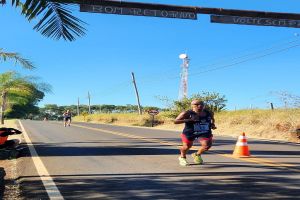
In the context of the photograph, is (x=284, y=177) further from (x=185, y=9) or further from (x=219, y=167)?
(x=185, y=9)

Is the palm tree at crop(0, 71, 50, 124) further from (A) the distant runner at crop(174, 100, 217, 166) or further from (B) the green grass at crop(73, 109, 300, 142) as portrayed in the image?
(A) the distant runner at crop(174, 100, 217, 166)

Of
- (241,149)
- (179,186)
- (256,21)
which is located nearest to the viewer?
(179,186)

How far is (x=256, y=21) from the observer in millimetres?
16859

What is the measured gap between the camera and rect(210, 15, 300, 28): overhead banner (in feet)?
53.8

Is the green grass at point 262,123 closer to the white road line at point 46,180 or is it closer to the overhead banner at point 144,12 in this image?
the overhead banner at point 144,12

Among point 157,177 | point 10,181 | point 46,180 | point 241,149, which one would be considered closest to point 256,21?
point 241,149

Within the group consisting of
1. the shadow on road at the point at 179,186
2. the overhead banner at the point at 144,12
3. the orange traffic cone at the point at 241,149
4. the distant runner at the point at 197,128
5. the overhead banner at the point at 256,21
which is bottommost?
the shadow on road at the point at 179,186

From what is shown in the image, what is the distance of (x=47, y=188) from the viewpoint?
28.0 ft

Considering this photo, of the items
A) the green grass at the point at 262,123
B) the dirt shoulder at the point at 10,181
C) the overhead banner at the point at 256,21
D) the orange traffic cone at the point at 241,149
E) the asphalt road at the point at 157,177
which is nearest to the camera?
the asphalt road at the point at 157,177

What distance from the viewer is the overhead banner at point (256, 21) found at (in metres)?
16.4

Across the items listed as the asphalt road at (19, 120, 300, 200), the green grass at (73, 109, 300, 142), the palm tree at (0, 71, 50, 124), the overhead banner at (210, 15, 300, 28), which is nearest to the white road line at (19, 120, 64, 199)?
the asphalt road at (19, 120, 300, 200)

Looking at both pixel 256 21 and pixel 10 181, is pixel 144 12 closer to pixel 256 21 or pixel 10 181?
pixel 256 21

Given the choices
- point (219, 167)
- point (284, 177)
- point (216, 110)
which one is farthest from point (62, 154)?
point (216, 110)

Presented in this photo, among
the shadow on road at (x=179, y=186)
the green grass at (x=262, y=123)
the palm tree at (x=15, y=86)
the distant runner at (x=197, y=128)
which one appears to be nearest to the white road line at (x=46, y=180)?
the shadow on road at (x=179, y=186)
